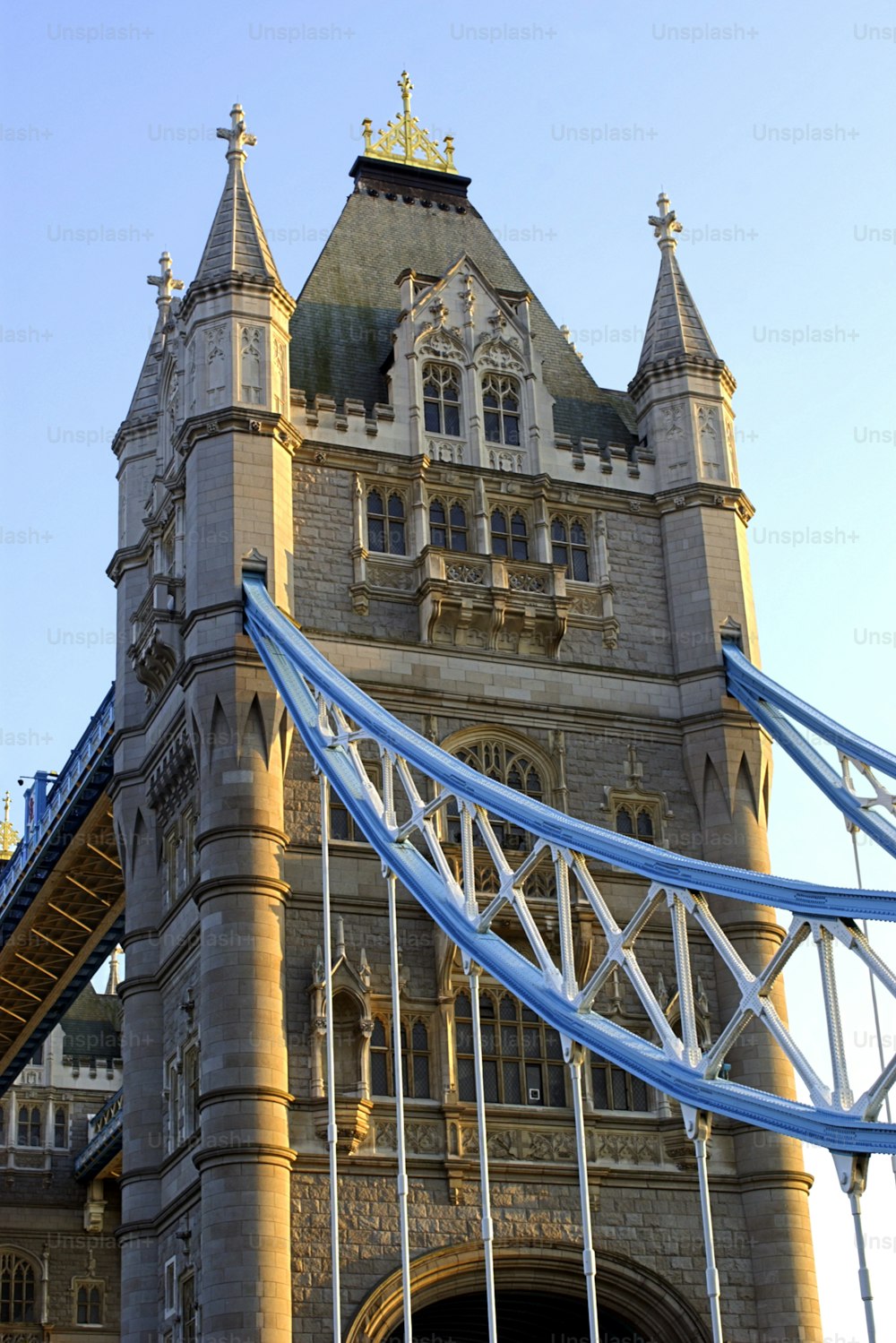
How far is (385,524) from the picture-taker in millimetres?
37125

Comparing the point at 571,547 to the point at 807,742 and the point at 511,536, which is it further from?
the point at 807,742

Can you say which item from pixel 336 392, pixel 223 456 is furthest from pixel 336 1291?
pixel 336 392

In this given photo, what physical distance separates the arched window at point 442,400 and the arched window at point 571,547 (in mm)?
2393

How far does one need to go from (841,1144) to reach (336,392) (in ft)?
65.3

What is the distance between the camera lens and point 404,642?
3584 centimetres

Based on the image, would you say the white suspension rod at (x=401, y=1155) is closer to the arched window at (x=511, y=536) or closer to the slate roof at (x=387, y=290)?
the arched window at (x=511, y=536)

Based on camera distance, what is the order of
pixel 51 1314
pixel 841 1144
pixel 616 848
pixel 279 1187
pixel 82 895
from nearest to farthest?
pixel 841 1144 → pixel 616 848 → pixel 279 1187 → pixel 82 895 → pixel 51 1314

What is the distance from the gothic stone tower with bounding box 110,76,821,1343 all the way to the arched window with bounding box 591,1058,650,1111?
50 millimetres

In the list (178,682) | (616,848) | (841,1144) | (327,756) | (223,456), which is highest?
(223,456)

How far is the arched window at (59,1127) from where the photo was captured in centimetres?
6106

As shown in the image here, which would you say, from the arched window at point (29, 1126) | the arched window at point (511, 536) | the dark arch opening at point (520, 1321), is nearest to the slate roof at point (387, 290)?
the arched window at point (511, 536)

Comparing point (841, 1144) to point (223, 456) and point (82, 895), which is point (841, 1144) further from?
point (82, 895)

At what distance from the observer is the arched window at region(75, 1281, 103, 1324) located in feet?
191

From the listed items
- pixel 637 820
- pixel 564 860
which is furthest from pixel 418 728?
pixel 564 860
